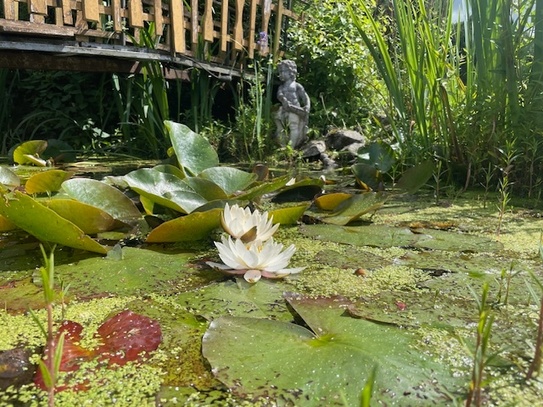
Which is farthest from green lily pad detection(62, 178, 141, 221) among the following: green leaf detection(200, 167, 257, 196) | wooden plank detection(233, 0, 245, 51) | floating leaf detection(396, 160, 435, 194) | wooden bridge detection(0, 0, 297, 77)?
wooden plank detection(233, 0, 245, 51)

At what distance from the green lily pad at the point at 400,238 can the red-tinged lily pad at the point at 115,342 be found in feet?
2.39

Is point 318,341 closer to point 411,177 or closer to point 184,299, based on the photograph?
point 184,299

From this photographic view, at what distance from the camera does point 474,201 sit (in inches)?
84.0

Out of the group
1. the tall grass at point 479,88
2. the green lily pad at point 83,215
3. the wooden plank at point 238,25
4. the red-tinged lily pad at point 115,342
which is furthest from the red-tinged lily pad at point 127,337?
the wooden plank at point 238,25

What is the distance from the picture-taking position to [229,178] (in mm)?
1757

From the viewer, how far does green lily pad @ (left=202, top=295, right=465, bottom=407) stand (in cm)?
64

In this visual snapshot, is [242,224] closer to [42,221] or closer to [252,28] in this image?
[42,221]

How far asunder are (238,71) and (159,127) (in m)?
1.12

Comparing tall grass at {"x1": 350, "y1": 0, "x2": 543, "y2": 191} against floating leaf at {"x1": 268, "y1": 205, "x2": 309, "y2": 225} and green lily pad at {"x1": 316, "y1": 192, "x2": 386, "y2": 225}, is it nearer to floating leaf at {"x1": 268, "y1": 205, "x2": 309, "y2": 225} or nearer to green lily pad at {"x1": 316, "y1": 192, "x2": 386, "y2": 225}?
green lily pad at {"x1": 316, "y1": 192, "x2": 386, "y2": 225}

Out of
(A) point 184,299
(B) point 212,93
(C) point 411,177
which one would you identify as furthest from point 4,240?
(B) point 212,93

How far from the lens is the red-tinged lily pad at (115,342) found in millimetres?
724

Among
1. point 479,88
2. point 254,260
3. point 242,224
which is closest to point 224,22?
point 479,88

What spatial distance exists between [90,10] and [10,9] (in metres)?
0.50

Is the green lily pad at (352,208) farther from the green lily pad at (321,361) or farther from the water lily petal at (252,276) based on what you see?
the green lily pad at (321,361)
